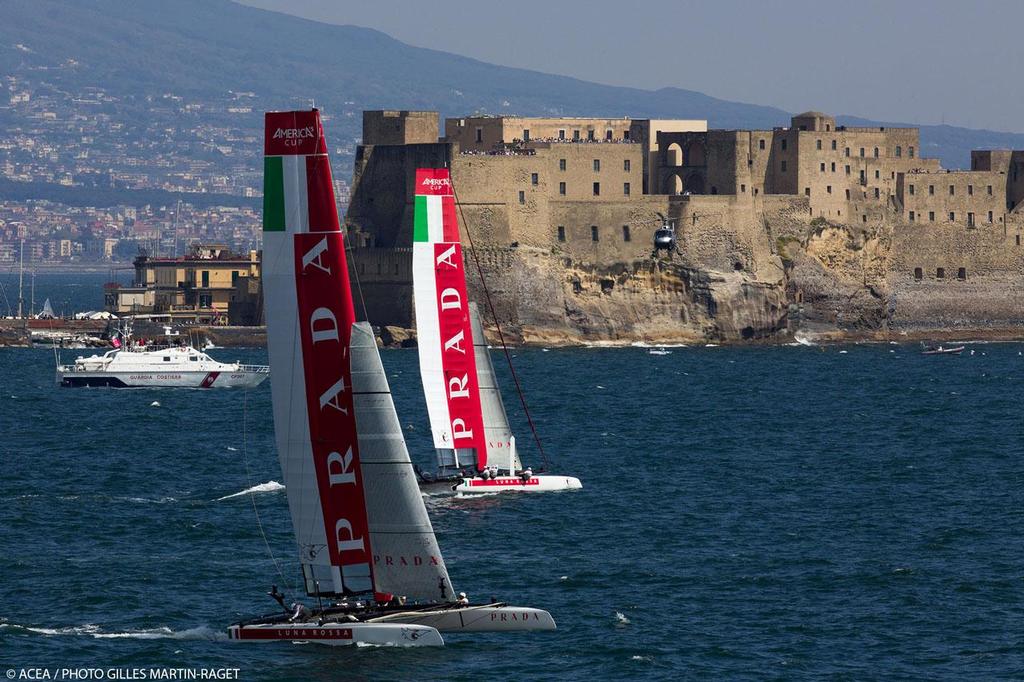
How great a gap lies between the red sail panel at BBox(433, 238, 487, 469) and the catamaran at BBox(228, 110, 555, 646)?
60.6 feet

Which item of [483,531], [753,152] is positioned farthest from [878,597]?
[753,152]

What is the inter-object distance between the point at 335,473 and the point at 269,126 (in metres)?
5.38

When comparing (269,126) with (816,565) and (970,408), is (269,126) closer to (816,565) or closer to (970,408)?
(816,565)

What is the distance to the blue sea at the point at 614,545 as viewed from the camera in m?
33.3

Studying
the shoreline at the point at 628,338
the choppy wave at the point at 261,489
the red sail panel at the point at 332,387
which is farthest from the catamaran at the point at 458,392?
the shoreline at the point at 628,338

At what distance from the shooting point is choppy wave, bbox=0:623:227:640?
Answer: 3403cm

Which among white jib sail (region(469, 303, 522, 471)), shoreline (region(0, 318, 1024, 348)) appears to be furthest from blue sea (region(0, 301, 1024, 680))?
shoreline (region(0, 318, 1024, 348))

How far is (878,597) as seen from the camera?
38.7 meters

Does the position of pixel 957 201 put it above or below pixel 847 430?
above

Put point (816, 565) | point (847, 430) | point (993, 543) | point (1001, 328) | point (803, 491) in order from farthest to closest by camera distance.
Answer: point (1001, 328)
point (847, 430)
point (803, 491)
point (993, 543)
point (816, 565)

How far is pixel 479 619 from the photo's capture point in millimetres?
33438

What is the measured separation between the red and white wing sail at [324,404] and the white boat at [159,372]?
60.2 m

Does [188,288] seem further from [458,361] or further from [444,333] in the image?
[458,361]

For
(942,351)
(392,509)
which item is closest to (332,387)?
(392,509)
